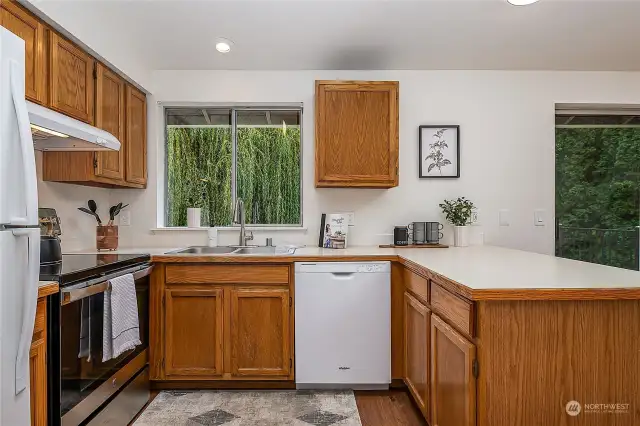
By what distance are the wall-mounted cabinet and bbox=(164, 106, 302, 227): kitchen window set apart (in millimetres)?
282

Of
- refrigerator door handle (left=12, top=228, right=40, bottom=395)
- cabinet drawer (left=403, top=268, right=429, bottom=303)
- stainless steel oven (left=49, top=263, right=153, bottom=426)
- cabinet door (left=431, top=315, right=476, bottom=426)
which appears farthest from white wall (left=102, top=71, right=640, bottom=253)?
refrigerator door handle (left=12, top=228, right=40, bottom=395)

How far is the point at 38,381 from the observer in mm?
1530

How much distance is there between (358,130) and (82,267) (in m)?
1.94

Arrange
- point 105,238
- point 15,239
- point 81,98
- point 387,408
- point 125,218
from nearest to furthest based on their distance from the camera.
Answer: point 15,239
point 81,98
point 387,408
point 105,238
point 125,218

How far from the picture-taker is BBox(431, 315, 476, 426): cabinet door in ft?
4.83

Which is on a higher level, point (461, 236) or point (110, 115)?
point (110, 115)

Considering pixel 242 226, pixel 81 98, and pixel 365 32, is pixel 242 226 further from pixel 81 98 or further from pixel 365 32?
pixel 365 32

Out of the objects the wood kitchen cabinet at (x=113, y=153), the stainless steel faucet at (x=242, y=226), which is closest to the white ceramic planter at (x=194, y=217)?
the stainless steel faucet at (x=242, y=226)

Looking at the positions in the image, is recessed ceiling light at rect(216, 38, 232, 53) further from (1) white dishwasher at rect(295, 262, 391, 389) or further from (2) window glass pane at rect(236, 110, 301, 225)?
(1) white dishwasher at rect(295, 262, 391, 389)

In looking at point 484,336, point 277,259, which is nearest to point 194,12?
point 277,259

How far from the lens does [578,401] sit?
4.58 ft

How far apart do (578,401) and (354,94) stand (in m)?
2.28

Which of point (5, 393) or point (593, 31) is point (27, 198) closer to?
point (5, 393)

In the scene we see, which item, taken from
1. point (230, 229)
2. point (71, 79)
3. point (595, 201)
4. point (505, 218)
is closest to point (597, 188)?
point (595, 201)
